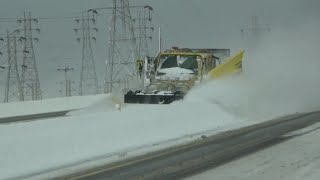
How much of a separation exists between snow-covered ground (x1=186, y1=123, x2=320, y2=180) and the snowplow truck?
31.3 feet

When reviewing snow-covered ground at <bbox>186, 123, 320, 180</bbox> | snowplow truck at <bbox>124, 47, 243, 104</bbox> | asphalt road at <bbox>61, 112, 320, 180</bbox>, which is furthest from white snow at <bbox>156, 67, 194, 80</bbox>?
snow-covered ground at <bbox>186, 123, 320, 180</bbox>

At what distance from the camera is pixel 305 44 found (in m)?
32.9

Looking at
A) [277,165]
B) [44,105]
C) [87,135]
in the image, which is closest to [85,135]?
[87,135]

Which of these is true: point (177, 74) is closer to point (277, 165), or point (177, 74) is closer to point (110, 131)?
point (110, 131)

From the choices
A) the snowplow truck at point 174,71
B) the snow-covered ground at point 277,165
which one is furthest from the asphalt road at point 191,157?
the snowplow truck at point 174,71

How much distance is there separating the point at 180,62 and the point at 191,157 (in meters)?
12.0

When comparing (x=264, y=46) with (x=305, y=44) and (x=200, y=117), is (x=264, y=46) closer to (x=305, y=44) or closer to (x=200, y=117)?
(x=305, y=44)

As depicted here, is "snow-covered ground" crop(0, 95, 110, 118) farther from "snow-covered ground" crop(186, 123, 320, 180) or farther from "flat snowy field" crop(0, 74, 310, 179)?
"snow-covered ground" crop(186, 123, 320, 180)

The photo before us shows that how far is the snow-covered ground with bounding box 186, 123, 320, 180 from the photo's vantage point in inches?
422

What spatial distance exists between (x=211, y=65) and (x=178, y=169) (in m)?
14.3

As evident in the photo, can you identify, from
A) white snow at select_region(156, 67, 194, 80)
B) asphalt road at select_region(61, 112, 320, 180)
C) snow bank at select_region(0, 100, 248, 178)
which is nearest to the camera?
asphalt road at select_region(61, 112, 320, 180)

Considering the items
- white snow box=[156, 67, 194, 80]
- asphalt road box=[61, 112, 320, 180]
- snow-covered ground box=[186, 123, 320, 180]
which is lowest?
asphalt road box=[61, 112, 320, 180]

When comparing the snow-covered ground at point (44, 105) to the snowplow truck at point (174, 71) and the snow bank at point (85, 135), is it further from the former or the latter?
the snow bank at point (85, 135)

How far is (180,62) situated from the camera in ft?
83.6
